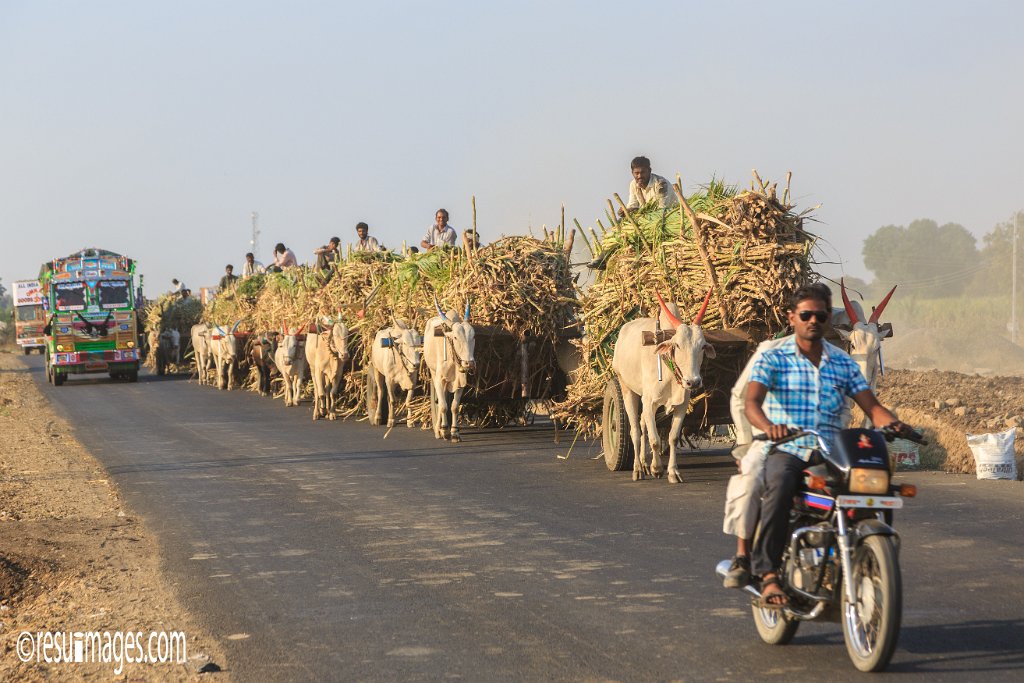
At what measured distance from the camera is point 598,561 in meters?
7.93

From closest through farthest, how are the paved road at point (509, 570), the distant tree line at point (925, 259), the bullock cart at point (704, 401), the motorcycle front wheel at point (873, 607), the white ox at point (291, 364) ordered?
the motorcycle front wheel at point (873, 607) → the paved road at point (509, 570) → the bullock cart at point (704, 401) → the white ox at point (291, 364) → the distant tree line at point (925, 259)

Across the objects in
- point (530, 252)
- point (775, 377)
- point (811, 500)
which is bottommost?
point (811, 500)

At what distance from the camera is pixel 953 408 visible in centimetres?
1802

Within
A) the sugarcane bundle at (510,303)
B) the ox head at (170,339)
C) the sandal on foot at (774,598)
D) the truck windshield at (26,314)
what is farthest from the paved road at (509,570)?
the truck windshield at (26,314)

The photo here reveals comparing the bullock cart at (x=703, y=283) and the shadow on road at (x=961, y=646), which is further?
the bullock cart at (x=703, y=283)

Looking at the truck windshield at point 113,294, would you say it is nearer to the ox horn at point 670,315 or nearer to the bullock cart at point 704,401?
the bullock cart at point 704,401

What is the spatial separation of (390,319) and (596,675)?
14.2m

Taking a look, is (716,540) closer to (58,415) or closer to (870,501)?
(870,501)

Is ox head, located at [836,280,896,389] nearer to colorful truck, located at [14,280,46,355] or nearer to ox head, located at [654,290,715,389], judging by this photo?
ox head, located at [654,290,715,389]

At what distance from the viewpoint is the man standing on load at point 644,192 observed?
13312 millimetres

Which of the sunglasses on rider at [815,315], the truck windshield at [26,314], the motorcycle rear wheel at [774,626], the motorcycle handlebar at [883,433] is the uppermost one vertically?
the truck windshield at [26,314]

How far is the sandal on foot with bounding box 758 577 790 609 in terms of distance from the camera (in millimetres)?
5555

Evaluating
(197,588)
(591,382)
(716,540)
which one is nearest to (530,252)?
(591,382)

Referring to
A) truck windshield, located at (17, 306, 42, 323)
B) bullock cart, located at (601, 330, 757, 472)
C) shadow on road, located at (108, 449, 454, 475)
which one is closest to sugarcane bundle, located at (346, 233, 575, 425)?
shadow on road, located at (108, 449, 454, 475)
